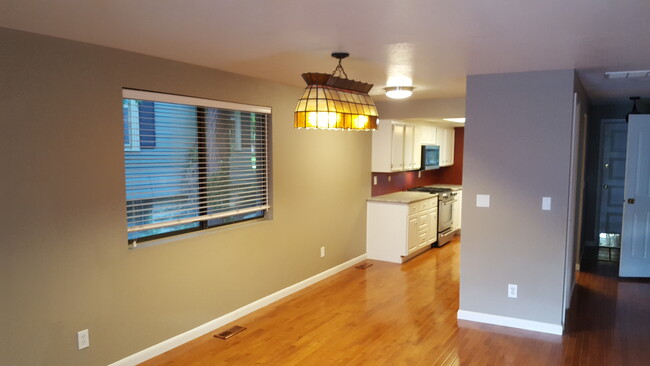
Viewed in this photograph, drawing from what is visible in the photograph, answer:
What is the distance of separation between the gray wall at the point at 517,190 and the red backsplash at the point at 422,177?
8.48 feet

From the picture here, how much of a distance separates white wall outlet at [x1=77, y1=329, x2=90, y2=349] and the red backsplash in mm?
4372

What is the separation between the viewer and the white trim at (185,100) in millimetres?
3299

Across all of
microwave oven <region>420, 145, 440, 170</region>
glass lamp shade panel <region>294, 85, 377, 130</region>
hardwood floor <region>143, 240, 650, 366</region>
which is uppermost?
glass lamp shade panel <region>294, 85, 377, 130</region>

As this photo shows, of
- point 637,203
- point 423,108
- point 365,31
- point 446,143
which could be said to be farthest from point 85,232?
point 446,143

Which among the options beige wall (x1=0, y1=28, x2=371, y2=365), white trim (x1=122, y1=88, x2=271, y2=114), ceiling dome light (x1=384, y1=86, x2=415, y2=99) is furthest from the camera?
ceiling dome light (x1=384, y1=86, x2=415, y2=99)

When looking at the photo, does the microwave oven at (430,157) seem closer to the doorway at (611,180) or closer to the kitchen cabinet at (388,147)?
the kitchen cabinet at (388,147)

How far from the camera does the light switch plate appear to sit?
13.7ft

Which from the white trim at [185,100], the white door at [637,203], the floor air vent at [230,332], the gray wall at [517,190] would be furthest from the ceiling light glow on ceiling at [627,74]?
the floor air vent at [230,332]

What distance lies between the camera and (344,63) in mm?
3564

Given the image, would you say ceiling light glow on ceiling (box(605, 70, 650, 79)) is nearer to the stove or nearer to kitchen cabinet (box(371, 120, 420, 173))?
kitchen cabinet (box(371, 120, 420, 173))

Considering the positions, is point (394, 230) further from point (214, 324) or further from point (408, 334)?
point (214, 324)

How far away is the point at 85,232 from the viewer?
3.03 meters

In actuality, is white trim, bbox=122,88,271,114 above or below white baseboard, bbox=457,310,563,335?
above

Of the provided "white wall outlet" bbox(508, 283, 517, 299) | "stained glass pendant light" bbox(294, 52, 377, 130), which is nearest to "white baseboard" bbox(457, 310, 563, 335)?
"white wall outlet" bbox(508, 283, 517, 299)
